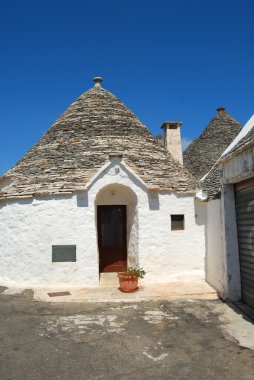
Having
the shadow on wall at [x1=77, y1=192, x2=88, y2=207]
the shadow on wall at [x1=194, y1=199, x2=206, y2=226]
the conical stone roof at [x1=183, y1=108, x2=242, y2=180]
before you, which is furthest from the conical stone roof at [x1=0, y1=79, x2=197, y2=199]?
the conical stone roof at [x1=183, y1=108, x2=242, y2=180]

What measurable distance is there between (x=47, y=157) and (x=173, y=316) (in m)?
7.44

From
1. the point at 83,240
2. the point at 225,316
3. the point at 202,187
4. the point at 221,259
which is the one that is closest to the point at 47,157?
the point at 83,240

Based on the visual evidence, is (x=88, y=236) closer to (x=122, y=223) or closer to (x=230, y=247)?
A: (x=122, y=223)

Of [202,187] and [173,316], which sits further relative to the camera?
[202,187]

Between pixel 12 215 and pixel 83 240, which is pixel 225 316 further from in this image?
pixel 12 215

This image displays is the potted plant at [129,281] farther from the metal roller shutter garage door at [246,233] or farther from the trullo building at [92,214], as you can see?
the metal roller shutter garage door at [246,233]

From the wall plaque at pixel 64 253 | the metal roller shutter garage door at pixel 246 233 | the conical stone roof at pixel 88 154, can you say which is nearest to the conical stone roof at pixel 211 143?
the conical stone roof at pixel 88 154

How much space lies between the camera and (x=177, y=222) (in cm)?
1133

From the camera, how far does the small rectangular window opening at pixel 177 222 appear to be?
11289 millimetres

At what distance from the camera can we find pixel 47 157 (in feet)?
40.2

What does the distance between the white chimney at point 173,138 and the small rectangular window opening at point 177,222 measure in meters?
7.00

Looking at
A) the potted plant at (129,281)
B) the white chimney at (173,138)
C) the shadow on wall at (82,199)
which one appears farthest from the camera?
the white chimney at (173,138)

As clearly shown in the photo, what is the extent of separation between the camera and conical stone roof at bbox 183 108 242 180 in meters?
18.3

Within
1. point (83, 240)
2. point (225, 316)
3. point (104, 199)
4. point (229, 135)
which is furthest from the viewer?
point (229, 135)
